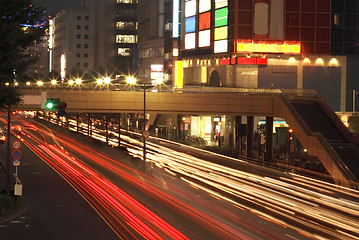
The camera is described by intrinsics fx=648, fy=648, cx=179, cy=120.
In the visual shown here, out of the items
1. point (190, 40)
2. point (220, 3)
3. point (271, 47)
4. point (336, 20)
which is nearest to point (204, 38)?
point (190, 40)

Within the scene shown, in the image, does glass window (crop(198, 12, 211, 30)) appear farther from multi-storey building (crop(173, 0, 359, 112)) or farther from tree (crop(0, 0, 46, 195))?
tree (crop(0, 0, 46, 195))

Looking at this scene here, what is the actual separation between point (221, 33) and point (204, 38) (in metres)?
5.33

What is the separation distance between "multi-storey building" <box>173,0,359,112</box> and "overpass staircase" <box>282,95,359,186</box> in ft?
61.6

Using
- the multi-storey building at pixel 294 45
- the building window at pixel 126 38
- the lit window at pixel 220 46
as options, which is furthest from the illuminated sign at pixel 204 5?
the building window at pixel 126 38

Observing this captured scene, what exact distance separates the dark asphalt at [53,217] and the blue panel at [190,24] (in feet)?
183

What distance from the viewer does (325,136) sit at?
60625 millimetres

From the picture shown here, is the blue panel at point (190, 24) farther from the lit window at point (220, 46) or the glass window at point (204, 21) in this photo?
the lit window at point (220, 46)

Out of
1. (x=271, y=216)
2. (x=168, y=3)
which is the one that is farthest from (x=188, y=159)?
(x=168, y=3)

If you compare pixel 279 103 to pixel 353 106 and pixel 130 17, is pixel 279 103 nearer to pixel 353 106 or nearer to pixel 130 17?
pixel 353 106

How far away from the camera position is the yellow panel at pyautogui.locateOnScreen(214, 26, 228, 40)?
88.1 meters

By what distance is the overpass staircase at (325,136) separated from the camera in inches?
2063

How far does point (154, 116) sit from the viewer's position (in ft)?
316

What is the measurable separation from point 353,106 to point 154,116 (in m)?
28.7

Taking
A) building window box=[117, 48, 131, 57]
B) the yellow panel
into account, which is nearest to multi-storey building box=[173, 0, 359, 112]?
the yellow panel
